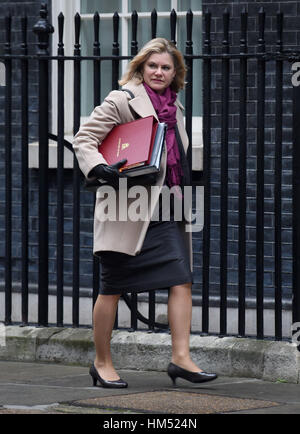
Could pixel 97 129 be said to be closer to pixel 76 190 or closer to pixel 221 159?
pixel 221 159

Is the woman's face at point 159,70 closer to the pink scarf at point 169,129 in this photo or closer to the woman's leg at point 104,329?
the pink scarf at point 169,129

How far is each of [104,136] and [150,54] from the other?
0.51 meters

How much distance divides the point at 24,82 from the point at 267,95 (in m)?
2.11

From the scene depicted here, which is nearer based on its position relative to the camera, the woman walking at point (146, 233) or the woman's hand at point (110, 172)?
the woman's hand at point (110, 172)

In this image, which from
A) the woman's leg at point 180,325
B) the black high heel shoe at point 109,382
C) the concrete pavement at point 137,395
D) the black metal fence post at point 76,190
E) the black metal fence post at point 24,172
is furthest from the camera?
the black metal fence post at point 24,172

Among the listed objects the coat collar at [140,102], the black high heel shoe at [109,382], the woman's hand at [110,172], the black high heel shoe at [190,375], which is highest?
the coat collar at [140,102]

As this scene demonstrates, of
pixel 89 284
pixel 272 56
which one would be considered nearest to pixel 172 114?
pixel 272 56

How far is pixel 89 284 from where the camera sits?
31.8ft

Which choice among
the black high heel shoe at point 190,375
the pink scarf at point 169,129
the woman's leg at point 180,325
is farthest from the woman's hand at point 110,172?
the black high heel shoe at point 190,375

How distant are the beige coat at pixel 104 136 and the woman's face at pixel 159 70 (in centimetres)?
7

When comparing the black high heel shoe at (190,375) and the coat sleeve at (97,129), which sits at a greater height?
the coat sleeve at (97,129)

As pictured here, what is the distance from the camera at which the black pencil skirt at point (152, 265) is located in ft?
21.5

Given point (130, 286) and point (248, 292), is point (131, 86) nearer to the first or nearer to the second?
point (130, 286)

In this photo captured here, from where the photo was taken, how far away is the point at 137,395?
6309 millimetres
